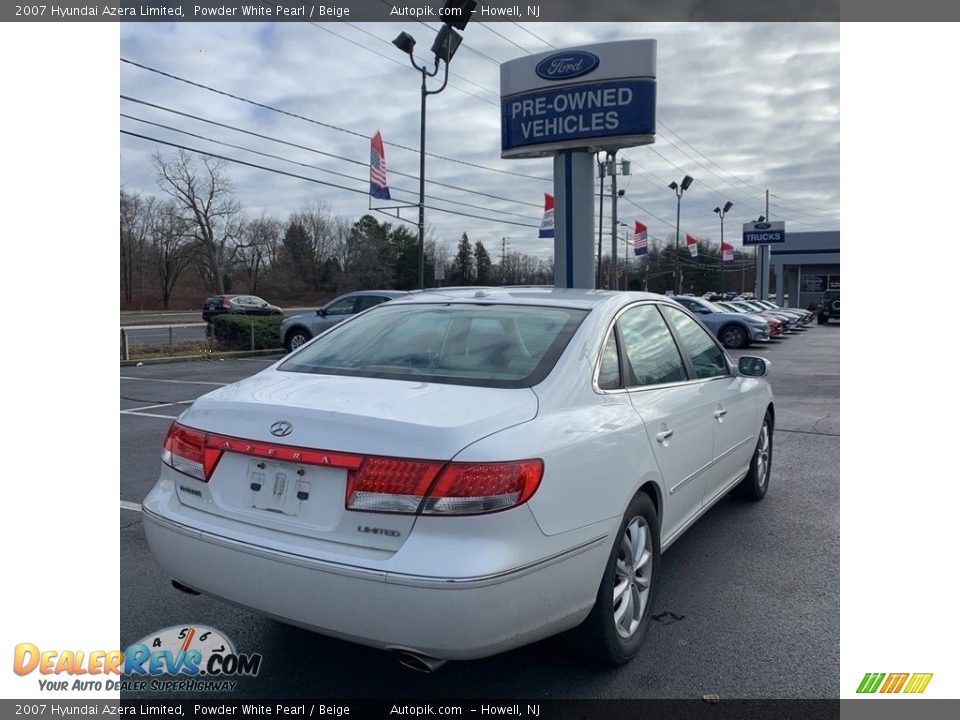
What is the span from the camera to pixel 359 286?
72250mm

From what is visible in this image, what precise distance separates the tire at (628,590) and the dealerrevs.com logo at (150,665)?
144 cm

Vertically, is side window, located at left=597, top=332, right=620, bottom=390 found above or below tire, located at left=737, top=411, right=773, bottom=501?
above

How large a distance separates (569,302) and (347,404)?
1.49 m

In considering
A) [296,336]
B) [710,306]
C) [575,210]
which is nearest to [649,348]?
[575,210]

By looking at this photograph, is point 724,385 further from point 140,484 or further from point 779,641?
point 140,484

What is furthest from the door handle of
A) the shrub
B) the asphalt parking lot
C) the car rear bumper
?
the shrub

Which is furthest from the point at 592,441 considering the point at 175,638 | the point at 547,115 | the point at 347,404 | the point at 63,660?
the point at 547,115

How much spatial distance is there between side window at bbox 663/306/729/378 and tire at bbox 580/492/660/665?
4.45 feet

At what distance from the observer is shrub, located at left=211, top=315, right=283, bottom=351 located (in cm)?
2027

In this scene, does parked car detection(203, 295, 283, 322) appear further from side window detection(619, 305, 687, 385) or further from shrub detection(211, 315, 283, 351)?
side window detection(619, 305, 687, 385)

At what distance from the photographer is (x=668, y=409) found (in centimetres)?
379

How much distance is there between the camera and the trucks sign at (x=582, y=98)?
38.1ft
